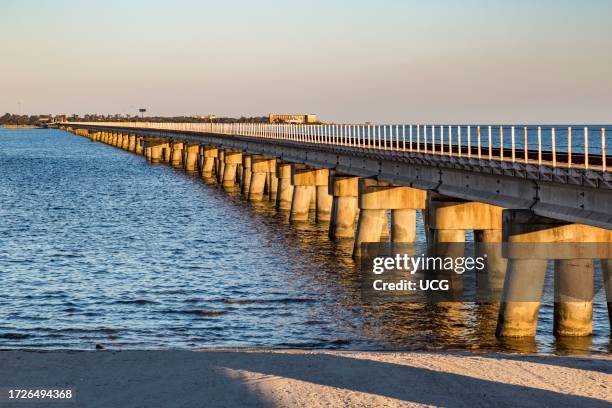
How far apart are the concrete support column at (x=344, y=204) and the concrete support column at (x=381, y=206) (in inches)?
249

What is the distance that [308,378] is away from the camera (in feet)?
72.4

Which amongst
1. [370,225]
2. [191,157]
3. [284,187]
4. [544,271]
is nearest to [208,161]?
[191,157]

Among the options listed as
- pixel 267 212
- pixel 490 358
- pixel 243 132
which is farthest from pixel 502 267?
pixel 243 132

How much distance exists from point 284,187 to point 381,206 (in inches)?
1162

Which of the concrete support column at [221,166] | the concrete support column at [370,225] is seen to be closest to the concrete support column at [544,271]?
the concrete support column at [370,225]

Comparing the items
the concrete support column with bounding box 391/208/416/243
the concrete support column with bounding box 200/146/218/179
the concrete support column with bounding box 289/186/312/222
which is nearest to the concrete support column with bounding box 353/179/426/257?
the concrete support column with bounding box 391/208/416/243

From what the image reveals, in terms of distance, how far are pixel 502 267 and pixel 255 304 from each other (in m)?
9.58

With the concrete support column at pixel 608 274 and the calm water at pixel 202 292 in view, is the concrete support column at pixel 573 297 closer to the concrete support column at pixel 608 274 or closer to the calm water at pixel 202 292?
the calm water at pixel 202 292

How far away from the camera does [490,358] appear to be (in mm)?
24438

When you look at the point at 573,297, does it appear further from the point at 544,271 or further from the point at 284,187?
the point at 284,187

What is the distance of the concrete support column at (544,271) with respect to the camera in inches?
1120

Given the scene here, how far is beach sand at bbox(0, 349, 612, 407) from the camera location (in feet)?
66.3

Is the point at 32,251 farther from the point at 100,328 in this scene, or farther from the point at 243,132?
the point at 243,132

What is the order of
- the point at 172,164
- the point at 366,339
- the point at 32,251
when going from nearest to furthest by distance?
the point at 366,339 < the point at 32,251 < the point at 172,164
